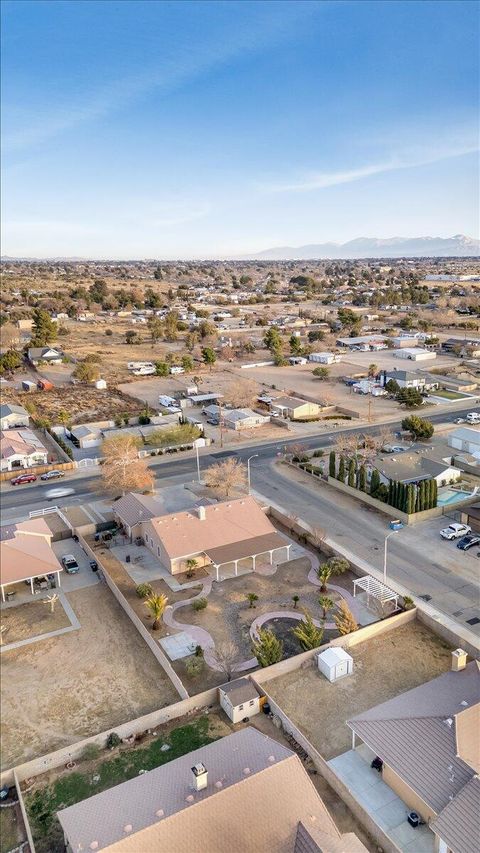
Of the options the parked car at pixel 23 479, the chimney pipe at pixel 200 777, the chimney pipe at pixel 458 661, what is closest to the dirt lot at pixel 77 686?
the chimney pipe at pixel 200 777

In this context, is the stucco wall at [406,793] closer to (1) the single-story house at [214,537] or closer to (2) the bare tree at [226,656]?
(2) the bare tree at [226,656]

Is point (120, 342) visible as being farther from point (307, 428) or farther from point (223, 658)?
point (223, 658)

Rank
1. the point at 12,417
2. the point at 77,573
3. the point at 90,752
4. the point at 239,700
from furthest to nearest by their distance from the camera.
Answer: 1. the point at 12,417
2. the point at 77,573
3. the point at 239,700
4. the point at 90,752

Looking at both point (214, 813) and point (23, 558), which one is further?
point (23, 558)

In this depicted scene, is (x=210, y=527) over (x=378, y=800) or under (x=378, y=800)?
over

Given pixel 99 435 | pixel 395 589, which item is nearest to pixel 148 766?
pixel 395 589

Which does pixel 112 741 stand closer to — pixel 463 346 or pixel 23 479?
pixel 23 479

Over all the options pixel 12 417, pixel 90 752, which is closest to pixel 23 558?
pixel 90 752
